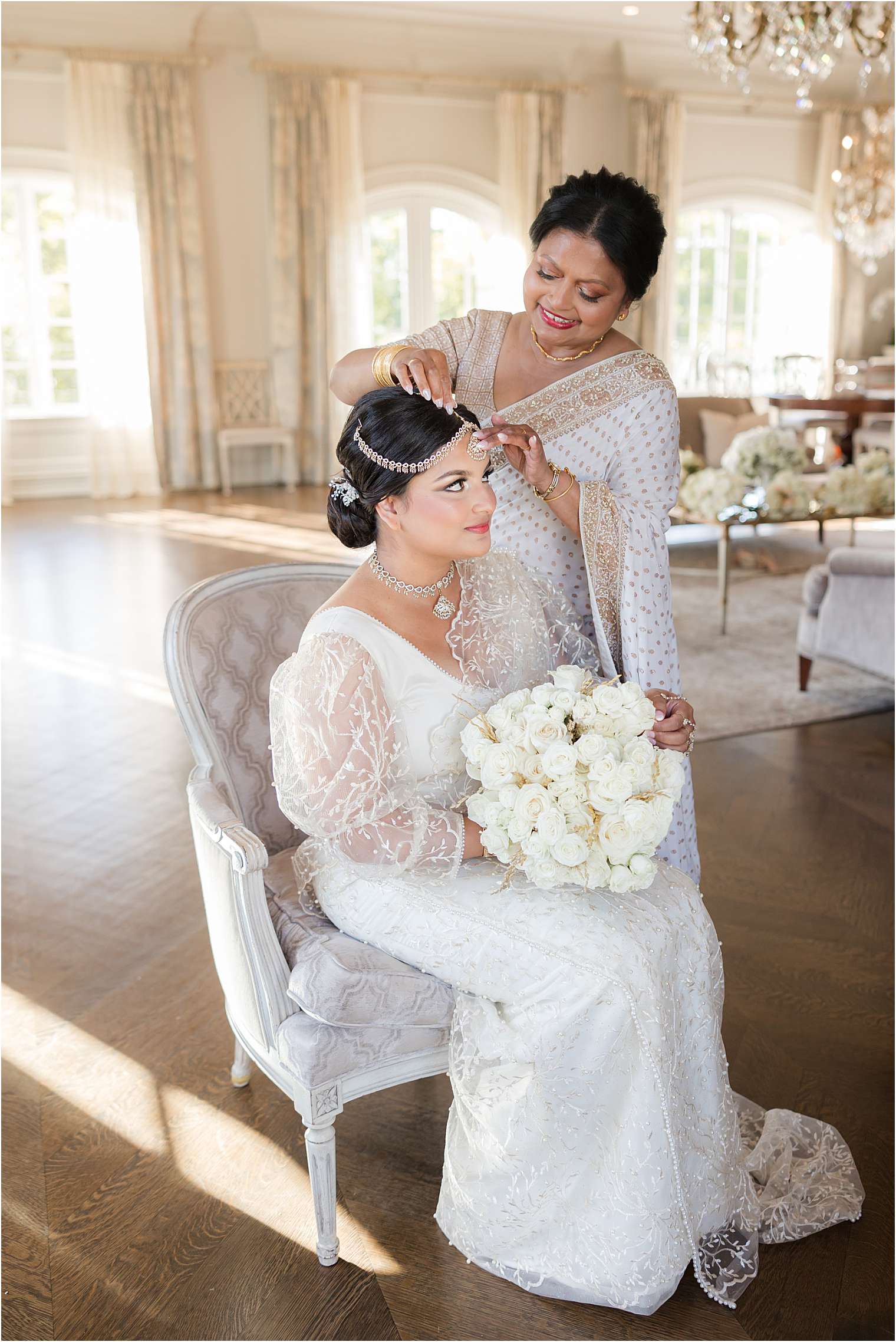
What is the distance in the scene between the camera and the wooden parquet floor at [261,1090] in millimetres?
1936

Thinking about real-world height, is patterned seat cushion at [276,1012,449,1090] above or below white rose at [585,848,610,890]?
below

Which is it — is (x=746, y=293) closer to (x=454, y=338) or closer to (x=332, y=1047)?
(x=454, y=338)

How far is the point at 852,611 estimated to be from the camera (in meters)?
4.96

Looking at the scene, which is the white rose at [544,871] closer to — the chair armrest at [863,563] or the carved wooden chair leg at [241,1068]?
the carved wooden chair leg at [241,1068]

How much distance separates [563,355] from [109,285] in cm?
952

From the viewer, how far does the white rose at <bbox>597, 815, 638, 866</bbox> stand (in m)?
1.80

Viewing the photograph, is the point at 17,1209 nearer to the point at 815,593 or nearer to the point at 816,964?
the point at 816,964

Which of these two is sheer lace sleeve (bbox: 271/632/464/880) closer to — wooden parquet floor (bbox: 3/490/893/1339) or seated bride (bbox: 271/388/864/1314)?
seated bride (bbox: 271/388/864/1314)

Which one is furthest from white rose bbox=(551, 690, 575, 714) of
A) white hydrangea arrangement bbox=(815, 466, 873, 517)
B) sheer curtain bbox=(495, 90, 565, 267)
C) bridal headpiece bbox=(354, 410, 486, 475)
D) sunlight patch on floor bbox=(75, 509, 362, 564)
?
sheer curtain bbox=(495, 90, 565, 267)

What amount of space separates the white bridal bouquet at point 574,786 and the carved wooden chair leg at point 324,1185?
576mm

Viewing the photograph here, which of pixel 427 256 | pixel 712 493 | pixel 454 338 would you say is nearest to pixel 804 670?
pixel 712 493

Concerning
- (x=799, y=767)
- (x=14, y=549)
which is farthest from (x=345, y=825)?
(x=14, y=549)

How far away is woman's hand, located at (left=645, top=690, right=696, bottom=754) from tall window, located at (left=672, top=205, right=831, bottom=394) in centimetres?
1182

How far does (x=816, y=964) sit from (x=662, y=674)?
3.98ft
